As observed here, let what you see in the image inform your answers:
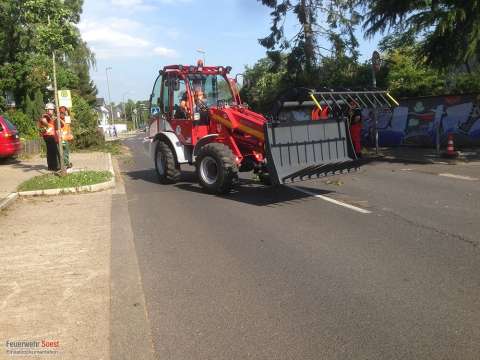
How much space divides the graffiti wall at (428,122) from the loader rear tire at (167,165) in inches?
426

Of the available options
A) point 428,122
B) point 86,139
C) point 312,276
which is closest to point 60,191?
point 312,276

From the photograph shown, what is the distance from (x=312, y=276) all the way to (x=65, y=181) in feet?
26.7

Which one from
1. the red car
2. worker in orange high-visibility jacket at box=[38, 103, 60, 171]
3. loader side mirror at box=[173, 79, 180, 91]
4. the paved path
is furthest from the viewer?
the red car

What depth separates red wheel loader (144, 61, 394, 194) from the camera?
9156 millimetres

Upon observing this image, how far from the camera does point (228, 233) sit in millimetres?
7383

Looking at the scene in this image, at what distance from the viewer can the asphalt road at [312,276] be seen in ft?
12.8

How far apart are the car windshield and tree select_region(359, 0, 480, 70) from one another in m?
6.56

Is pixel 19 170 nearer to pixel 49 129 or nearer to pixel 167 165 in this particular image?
pixel 49 129

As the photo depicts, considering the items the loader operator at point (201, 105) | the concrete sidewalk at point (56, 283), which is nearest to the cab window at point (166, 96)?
the loader operator at point (201, 105)

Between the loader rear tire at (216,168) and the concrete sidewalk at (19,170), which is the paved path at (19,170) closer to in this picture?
the concrete sidewalk at (19,170)

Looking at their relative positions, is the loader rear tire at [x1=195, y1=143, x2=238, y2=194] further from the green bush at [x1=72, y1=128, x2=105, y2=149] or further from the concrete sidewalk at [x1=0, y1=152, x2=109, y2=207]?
the green bush at [x1=72, y1=128, x2=105, y2=149]

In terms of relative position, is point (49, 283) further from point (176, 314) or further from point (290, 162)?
point (290, 162)

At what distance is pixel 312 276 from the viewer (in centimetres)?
538

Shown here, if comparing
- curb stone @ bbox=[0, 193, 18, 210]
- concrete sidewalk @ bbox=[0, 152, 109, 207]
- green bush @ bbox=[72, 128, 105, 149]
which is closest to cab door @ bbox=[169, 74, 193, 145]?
curb stone @ bbox=[0, 193, 18, 210]
